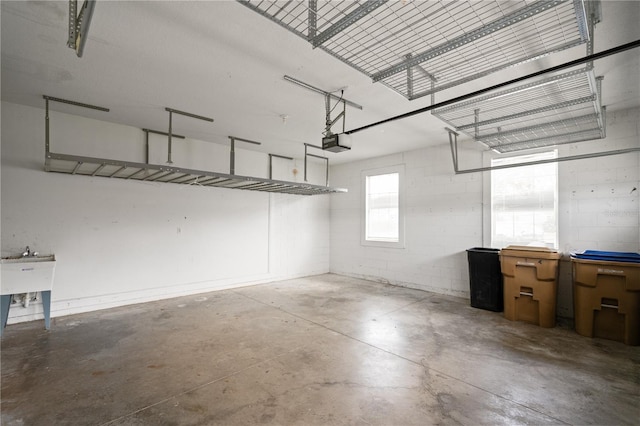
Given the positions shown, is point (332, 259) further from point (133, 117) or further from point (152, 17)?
point (152, 17)

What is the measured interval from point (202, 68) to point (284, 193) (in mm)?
3771

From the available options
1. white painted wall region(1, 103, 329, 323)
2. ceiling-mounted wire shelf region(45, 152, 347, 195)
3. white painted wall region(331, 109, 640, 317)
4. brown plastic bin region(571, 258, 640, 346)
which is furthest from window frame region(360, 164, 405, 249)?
brown plastic bin region(571, 258, 640, 346)

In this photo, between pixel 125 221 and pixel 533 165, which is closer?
pixel 533 165

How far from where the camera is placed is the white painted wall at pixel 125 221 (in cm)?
371

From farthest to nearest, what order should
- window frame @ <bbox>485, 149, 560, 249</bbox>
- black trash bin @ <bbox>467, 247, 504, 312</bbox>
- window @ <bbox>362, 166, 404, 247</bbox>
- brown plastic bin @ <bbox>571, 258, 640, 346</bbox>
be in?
window @ <bbox>362, 166, 404, 247</bbox>, black trash bin @ <bbox>467, 247, 504, 312</bbox>, window frame @ <bbox>485, 149, 560, 249</bbox>, brown plastic bin @ <bbox>571, 258, 640, 346</bbox>

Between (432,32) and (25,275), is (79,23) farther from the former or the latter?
(25,275)

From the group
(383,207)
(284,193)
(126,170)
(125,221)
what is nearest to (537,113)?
(383,207)

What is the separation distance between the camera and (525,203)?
4.39m

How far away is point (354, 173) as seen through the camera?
6.96m

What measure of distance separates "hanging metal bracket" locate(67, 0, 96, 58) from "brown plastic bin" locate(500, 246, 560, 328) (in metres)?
4.70

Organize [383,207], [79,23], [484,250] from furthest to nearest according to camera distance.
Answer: [383,207] → [484,250] → [79,23]

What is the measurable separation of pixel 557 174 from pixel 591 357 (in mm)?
2445

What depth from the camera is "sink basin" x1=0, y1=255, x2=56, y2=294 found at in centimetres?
315

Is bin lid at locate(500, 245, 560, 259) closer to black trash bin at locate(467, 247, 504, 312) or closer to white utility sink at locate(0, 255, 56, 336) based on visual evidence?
black trash bin at locate(467, 247, 504, 312)
